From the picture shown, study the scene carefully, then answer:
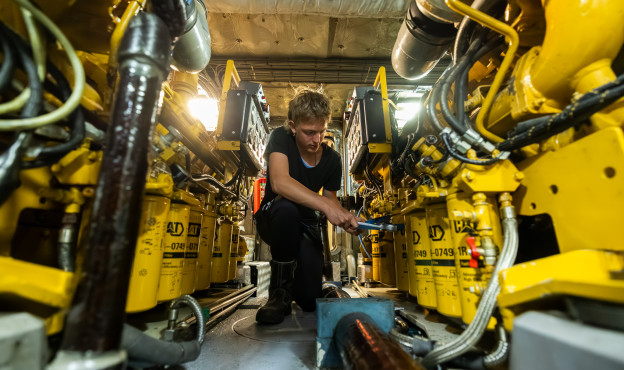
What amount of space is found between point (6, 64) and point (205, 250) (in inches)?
60.7

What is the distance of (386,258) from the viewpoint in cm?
245

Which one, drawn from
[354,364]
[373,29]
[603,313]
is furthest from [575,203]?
[373,29]

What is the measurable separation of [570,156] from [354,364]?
0.87 meters

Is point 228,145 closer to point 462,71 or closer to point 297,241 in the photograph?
point 297,241

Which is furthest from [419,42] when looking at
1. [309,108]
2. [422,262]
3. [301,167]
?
[422,262]

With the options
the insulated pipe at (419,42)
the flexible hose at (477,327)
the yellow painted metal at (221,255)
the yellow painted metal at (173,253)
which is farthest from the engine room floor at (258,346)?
the insulated pipe at (419,42)

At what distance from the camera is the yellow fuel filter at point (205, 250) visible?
1881 mm

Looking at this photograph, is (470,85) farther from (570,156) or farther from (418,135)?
(570,156)

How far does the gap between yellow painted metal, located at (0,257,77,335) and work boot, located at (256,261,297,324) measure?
3.61 ft

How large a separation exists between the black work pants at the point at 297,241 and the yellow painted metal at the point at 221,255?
470mm

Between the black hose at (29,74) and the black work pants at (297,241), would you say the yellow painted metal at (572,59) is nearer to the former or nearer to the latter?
the black work pants at (297,241)

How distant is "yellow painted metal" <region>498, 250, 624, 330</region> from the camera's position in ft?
1.56

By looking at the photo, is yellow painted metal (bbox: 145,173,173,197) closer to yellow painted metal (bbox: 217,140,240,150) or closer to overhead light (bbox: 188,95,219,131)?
yellow painted metal (bbox: 217,140,240,150)

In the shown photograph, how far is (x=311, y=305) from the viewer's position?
1.91m
